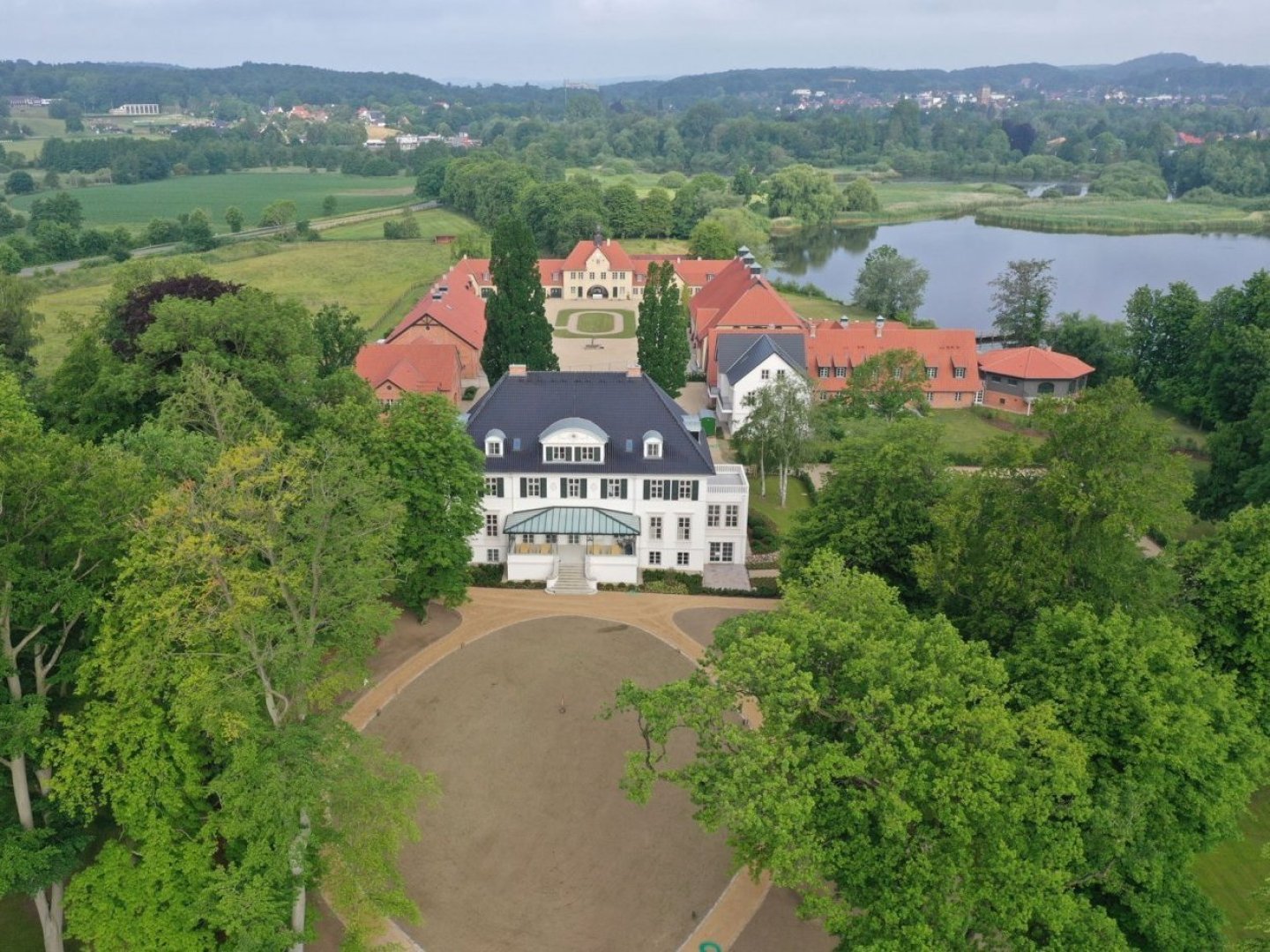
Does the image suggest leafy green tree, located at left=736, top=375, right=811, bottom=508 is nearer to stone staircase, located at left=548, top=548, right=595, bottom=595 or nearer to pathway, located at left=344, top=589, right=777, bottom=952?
pathway, located at left=344, top=589, right=777, bottom=952

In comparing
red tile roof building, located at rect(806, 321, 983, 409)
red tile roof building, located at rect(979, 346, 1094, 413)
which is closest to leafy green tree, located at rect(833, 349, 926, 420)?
red tile roof building, located at rect(806, 321, 983, 409)

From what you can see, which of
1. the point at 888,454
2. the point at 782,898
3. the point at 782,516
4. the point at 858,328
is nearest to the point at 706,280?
the point at 858,328

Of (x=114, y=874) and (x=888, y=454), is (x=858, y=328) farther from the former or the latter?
(x=114, y=874)

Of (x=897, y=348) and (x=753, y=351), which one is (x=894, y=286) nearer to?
(x=897, y=348)

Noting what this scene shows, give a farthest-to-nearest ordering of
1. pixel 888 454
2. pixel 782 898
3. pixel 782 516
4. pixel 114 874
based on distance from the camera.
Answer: pixel 782 516 → pixel 888 454 → pixel 782 898 → pixel 114 874

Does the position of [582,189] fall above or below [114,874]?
above
